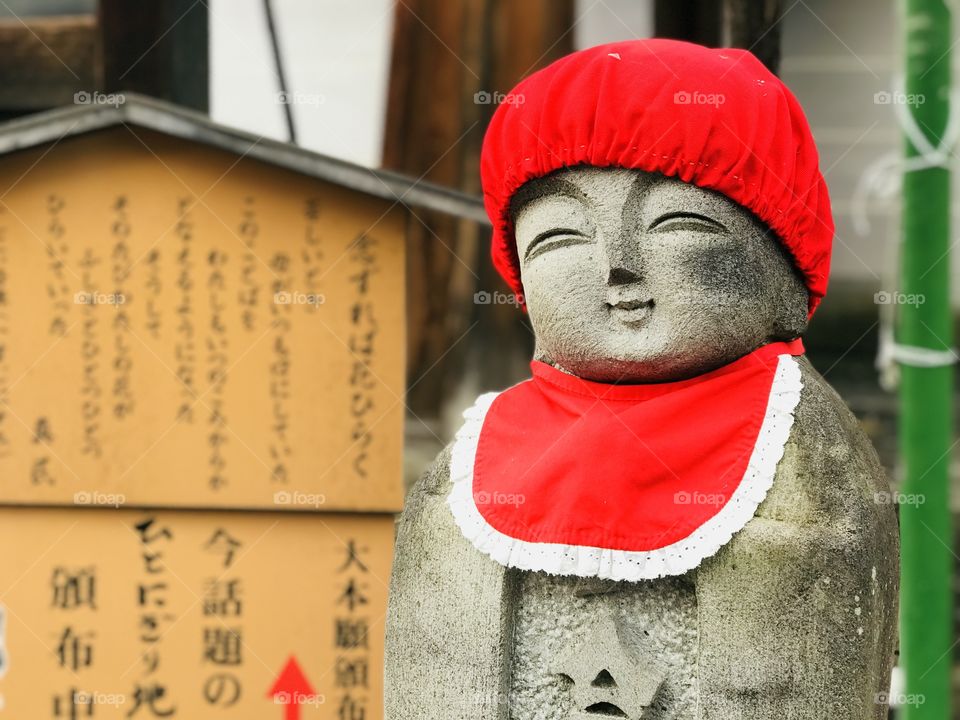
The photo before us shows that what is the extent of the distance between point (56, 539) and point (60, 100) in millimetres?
2233

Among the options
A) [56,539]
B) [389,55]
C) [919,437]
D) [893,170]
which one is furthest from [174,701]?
[893,170]

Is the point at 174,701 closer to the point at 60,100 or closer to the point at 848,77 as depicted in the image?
the point at 60,100

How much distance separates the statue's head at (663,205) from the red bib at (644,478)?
8 centimetres

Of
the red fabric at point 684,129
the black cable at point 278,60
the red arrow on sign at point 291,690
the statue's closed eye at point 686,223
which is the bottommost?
the red arrow on sign at point 291,690

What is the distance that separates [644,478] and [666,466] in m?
0.05

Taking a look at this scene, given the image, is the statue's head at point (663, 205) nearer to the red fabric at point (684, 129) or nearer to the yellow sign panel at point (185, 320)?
the red fabric at point (684, 129)

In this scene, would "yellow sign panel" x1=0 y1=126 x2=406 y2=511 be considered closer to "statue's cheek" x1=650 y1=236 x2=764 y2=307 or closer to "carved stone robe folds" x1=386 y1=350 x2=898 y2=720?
"carved stone robe folds" x1=386 y1=350 x2=898 y2=720

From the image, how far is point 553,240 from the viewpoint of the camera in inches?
100

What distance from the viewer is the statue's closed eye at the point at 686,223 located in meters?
2.43

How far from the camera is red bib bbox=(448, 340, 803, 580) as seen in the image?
7.75 feet

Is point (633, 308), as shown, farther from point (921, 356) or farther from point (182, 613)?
point (182, 613)

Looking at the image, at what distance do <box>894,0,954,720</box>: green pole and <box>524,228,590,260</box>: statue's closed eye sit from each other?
42.4 inches

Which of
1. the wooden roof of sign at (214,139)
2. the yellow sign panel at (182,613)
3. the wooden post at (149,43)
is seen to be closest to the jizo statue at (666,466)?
the wooden roof of sign at (214,139)

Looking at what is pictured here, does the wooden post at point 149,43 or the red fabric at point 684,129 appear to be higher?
the wooden post at point 149,43
